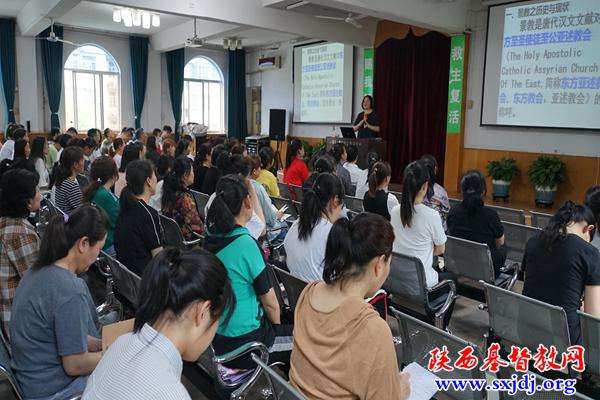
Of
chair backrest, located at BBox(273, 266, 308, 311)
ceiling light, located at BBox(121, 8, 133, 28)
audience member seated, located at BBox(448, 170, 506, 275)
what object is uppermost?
ceiling light, located at BBox(121, 8, 133, 28)

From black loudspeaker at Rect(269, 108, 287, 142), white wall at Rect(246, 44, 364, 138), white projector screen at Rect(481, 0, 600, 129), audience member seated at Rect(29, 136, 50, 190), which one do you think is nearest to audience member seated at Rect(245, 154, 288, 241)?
audience member seated at Rect(29, 136, 50, 190)

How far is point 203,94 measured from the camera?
13.5 m

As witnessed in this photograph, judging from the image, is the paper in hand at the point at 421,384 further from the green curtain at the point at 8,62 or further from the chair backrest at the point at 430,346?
the green curtain at the point at 8,62

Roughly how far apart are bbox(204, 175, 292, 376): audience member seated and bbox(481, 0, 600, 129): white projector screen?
6287 millimetres

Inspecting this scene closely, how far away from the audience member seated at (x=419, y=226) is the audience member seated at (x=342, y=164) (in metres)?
2.30

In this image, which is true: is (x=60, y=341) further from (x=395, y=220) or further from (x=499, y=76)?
(x=499, y=76)

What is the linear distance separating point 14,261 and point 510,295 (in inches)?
86.6

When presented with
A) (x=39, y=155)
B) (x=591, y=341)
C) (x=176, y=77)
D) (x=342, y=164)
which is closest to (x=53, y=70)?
(x=176, y=77)

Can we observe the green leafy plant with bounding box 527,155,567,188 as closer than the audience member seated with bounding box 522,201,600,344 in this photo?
No

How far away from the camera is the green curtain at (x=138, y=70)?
Result: 39.0 feet

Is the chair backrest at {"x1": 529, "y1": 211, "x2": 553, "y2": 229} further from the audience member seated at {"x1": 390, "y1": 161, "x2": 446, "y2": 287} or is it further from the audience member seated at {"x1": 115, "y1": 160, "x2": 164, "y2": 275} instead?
the audience member seated at {"x1": 115, "y1": 160, "x2": 164, "y2": 275}

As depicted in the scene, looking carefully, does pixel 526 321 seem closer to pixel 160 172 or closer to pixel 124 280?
pixel 124 280

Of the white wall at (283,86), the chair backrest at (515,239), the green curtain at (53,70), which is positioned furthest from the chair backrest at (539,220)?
the green curtain at (53,70)

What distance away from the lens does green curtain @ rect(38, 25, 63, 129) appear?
10.7m
